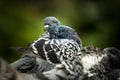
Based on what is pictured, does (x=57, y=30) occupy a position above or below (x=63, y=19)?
below

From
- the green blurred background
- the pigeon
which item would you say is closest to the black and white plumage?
the pigeon

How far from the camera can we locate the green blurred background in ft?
5.39

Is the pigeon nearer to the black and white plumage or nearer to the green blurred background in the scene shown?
the black and white plumage

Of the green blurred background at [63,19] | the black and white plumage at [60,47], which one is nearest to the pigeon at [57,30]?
the black and white plumage at [60,47]

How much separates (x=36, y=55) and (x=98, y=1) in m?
1.20

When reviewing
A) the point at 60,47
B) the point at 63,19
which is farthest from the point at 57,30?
the point at 63,19

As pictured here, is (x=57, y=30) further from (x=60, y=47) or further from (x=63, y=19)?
(x=63, y=19)

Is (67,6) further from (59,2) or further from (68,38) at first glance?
(68,38)

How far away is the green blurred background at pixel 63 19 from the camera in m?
1.64

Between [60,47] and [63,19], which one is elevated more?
[63,19]

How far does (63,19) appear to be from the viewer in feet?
5.39

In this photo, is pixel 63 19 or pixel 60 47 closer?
pixel 60 47

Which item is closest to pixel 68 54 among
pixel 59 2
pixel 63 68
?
pixel 63 68

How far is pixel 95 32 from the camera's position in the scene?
177 centimetres
